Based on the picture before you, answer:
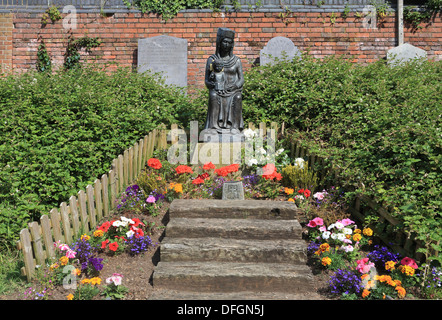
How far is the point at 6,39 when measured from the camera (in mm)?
10977

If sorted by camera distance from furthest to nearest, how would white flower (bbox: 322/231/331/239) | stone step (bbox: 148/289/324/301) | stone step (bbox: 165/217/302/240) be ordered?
stone step (bbox: 165/217/302/240) → white flower (bbox: 322/231/331/239) → stone step (bbox: 148/289/324/301)

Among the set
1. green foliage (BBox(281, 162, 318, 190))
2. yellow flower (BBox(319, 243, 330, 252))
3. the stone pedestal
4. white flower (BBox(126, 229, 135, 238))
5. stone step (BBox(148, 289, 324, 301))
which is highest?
the stone pedestal

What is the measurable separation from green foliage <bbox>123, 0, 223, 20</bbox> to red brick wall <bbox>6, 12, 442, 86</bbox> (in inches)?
6.0

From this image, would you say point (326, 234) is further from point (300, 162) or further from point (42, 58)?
point (42, 58)

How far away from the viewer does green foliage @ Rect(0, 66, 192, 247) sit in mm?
4879

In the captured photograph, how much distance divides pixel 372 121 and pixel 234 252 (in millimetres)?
2867

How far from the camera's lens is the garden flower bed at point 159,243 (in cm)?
356

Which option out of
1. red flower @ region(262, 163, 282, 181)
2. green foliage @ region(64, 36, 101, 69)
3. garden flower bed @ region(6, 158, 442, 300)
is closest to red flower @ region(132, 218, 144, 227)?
garden flower bed @ region(6, 158, 442, 300)

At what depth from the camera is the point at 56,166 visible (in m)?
5.10

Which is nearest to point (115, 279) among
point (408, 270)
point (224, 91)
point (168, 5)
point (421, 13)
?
point (408, 270)

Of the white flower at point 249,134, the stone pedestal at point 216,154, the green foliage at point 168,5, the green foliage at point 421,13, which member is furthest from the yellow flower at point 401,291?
the green foliage at point 421,13

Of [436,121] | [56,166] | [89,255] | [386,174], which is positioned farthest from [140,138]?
[436,121]

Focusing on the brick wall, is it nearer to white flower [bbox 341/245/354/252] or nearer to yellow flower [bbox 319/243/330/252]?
yellow flower [bbox 319/243/330/252]

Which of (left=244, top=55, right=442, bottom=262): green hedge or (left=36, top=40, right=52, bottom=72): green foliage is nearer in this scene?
(left=244, top=55, right=442, bottom=262): green hedge
